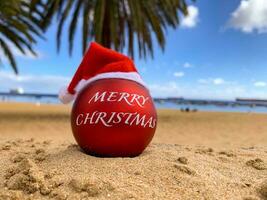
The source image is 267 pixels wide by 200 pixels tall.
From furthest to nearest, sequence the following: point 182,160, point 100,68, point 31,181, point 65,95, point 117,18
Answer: point 117,18
point 65,95
point 100,68
point 182,160
point 31,181

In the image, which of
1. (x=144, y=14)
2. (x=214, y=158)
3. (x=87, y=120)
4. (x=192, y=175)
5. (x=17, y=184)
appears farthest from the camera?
(x=144, y=14)

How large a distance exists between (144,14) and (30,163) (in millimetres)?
12715

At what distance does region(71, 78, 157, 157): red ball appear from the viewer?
12.0 feet

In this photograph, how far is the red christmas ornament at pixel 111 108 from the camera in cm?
368

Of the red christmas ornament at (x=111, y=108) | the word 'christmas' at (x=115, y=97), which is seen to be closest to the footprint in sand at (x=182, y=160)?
the red christmas ornament at (x=111, y=108)

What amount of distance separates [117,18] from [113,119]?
12799mm

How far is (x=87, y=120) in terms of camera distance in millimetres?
3729

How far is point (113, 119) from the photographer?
12.0 ft

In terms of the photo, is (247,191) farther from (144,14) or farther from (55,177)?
(144,14)

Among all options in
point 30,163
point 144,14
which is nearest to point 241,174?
point 30,163

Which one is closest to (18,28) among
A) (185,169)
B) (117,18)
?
(117,18)

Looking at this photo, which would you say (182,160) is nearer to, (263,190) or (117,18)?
(263,190)

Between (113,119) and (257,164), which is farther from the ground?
(113,119)

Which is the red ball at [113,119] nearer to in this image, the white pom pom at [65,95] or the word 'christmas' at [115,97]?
the word 'christmas' at [115,97]
